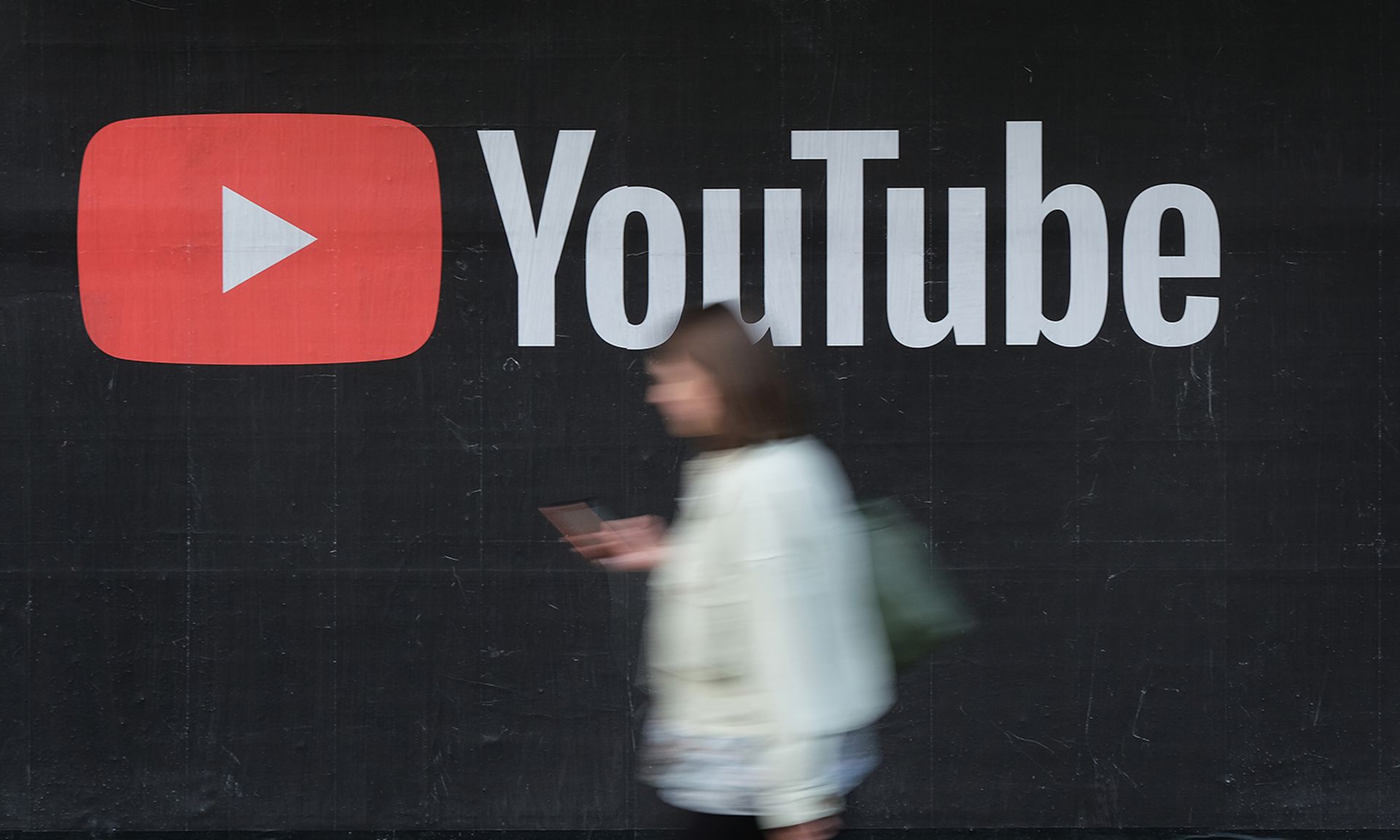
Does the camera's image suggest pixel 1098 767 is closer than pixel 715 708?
No

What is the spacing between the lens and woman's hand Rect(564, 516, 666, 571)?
8.25 feet

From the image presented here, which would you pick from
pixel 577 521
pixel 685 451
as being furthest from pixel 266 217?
pixel 577 521

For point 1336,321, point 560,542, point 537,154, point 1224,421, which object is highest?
point 537,154

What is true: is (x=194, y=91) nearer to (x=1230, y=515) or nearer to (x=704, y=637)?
(x=704, y=637)

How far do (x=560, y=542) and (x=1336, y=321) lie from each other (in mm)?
3074

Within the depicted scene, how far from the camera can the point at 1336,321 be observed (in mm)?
4895

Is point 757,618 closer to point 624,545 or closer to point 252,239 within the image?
point 624,545

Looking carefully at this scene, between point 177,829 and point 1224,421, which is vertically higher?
point 1224,421

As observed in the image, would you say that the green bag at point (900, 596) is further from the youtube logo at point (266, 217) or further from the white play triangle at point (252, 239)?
the white play triangle at point (252, 239)

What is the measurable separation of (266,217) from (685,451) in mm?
1838

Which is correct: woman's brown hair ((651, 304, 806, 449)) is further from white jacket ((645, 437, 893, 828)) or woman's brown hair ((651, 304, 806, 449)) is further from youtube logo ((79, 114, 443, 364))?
youtube logo ((79, 114, 443, 364))

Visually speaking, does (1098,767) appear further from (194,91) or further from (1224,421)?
(194,91)

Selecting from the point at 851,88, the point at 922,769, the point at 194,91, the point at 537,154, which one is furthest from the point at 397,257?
the point at 922,769

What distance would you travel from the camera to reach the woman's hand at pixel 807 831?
2.19m
